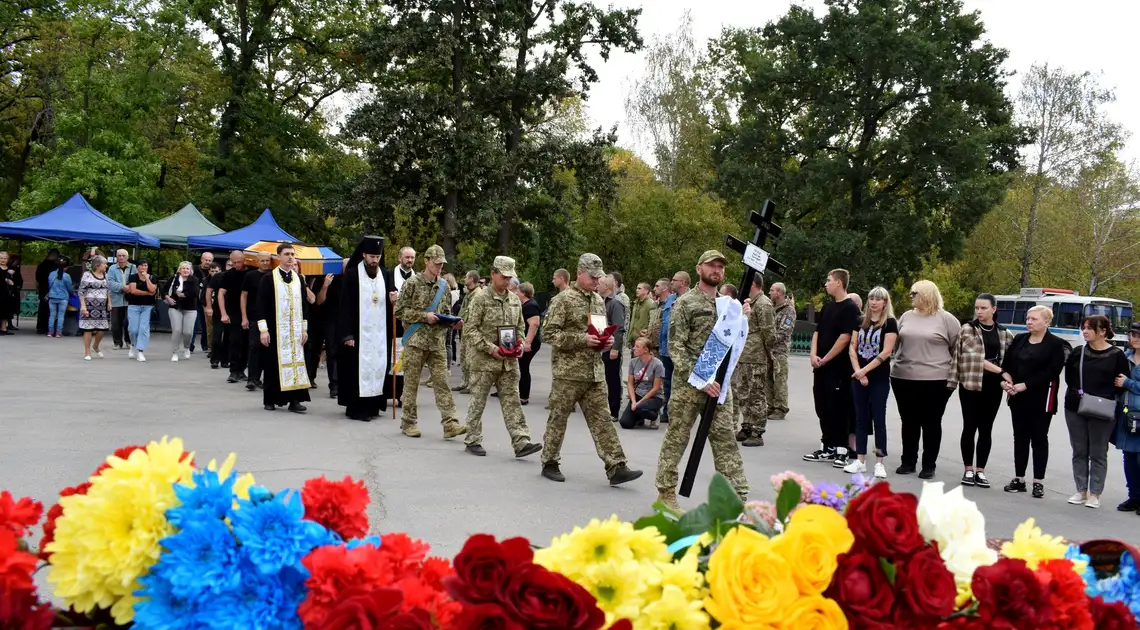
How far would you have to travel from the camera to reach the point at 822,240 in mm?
37906

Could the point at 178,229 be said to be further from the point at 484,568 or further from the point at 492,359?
the point at 484,568

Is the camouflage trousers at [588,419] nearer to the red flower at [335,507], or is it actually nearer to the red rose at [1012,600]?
the red flower at [335,507]

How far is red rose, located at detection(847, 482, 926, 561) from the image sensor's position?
62.0 inches

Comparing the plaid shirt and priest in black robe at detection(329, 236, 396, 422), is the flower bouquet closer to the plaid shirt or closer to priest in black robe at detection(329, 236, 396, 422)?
the plaid shirt

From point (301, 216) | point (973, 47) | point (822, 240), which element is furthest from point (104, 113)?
point (973, 47)

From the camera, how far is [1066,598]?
1.63 m

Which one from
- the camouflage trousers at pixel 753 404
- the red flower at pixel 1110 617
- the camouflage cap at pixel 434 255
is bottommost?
the camouflage trousers at pixel 753 404

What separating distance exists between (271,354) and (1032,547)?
11202 mm

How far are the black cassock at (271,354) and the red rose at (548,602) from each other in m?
11.2

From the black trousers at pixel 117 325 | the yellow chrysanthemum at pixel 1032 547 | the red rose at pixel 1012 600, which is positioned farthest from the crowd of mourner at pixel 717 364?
the black trousers at pixel 117 325

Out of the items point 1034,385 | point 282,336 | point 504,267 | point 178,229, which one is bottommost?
point 1034,385

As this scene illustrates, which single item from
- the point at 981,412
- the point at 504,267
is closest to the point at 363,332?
the point at 504,267

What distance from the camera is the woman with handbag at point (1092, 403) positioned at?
845 cm

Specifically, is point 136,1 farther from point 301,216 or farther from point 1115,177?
point 1115,177
